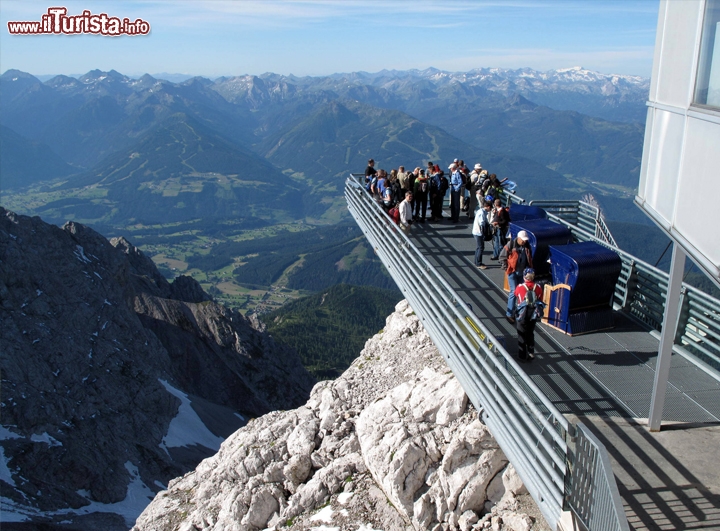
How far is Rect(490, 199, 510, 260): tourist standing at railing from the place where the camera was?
53.4 ft

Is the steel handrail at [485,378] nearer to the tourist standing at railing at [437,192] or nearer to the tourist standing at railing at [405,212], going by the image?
the tourist standing at railing at [405,212]

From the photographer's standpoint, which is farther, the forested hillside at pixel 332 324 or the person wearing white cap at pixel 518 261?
the forested hillside at pixel 332 324

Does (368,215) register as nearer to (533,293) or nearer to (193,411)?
(533,293)

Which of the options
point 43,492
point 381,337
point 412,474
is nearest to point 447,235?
point 381,337

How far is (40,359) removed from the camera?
45.3 metres

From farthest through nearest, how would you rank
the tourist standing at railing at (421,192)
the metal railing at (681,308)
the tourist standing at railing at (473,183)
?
the tourist standing at railing at (473,183) < the tourist standing at railing at (421,192) < the metal railing at (681,308)

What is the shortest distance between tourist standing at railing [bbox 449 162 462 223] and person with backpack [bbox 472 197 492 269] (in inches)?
153

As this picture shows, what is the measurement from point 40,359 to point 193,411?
1365 cm

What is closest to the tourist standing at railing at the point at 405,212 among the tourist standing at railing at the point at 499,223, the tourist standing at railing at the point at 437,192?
the tourist standing at railing at the point at 437,192

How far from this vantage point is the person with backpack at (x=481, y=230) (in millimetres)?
16219

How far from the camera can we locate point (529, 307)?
10633 millimetres

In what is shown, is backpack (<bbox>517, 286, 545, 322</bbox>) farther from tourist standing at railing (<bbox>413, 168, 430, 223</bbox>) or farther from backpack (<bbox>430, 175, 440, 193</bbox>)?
backpack (<bbox>430, 175, 440, 193</bbox>)

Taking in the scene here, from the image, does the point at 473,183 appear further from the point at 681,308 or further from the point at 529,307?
the point at 529,307

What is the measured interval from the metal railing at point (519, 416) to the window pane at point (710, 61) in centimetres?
382
